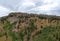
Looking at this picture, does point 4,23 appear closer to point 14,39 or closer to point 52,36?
point 14,39

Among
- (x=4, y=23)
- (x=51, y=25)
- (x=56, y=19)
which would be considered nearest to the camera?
(x=51, y=25)

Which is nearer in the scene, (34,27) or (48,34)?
(48,34)

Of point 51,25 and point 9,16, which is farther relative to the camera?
point 9,16

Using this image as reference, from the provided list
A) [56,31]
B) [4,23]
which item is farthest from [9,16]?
[56,31]

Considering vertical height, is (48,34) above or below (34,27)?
below

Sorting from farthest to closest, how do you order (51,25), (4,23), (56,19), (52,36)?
(4,23) < (56,19) < (51,25) < (52,36)

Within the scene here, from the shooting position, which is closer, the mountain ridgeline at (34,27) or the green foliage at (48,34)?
the green foliage at (48,34)

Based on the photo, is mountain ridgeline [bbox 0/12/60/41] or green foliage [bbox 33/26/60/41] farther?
mountain ridgeline [bbox 0/12/60/41]

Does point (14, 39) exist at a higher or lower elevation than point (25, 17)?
lower
